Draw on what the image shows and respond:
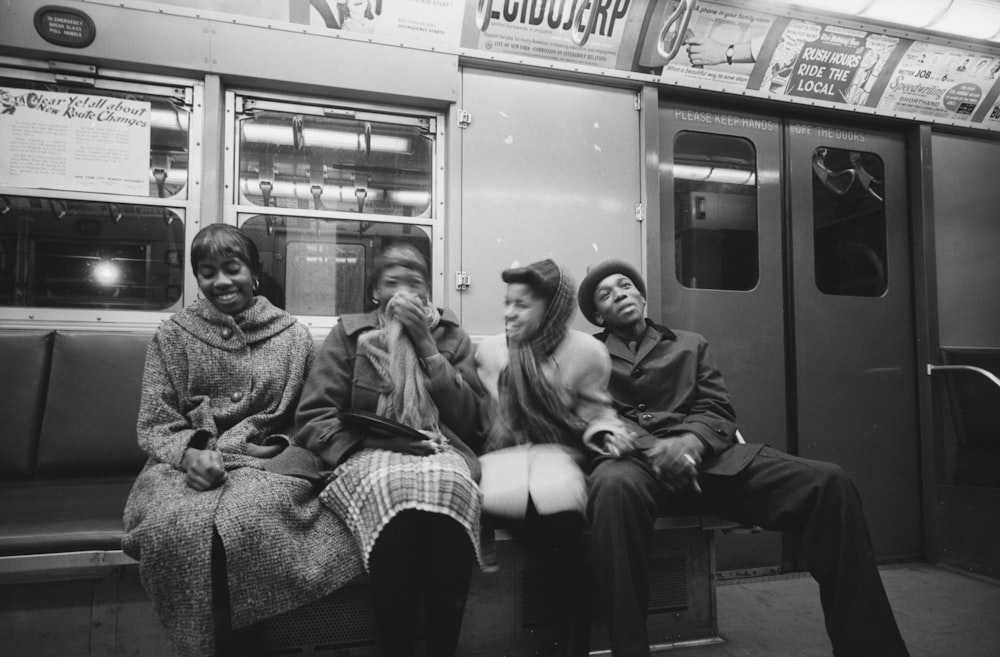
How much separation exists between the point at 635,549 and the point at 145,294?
7.77ft

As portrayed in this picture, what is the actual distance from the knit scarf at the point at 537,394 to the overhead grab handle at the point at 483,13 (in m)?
1.56

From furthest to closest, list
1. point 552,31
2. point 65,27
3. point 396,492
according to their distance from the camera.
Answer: point 552,31 < point 65,27 < point 396,492

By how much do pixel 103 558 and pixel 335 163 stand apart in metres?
1.93

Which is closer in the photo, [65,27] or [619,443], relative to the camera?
[619,443]

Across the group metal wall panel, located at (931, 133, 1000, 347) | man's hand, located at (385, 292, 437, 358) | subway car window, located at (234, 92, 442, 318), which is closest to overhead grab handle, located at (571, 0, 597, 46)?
subway car window, located at (234, 92, 442, 318)

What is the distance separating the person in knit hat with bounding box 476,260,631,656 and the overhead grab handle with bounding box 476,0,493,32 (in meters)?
1.52

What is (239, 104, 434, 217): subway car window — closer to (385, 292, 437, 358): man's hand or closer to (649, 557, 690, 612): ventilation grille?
(385, 292, 437, 358): man's hand

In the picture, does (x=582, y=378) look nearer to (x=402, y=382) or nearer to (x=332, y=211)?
(x=402, y=382)

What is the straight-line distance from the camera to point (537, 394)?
2.09 meters

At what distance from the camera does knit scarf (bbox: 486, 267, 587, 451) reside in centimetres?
210

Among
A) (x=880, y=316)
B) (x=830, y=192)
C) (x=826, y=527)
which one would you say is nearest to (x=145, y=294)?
(x=826, y=527)

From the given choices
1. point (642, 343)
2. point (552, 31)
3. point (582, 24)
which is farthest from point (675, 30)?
point (642, 343)

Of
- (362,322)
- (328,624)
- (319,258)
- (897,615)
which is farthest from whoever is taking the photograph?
(319,258)

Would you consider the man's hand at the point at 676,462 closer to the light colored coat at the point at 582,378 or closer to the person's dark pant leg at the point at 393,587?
the light colored coat at the point at 582,378
